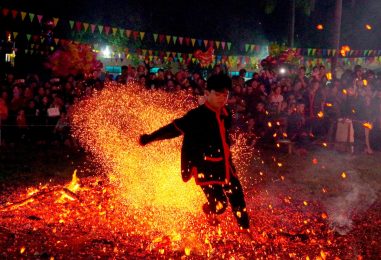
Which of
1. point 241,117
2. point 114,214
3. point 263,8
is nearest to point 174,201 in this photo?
point 114,214

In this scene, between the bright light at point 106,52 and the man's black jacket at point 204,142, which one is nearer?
the man's black jacket at point 204,142

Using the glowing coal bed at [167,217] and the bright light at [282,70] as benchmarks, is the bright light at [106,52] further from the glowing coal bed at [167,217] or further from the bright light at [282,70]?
the glowing coal bed at [167,217]

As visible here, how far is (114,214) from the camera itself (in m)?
5.82

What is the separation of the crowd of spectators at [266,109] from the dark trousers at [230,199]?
20.4 ft

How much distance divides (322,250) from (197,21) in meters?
24.8

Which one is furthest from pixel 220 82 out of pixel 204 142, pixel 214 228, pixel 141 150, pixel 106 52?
pixel 106 52

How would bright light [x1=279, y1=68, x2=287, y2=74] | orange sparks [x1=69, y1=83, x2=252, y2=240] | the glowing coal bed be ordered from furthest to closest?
bright light [x1=279, y1=68, x2=287, y2=74]
orange sparks [x1=69, y1=83, x2=252, y2=240]
the glowing coal bed

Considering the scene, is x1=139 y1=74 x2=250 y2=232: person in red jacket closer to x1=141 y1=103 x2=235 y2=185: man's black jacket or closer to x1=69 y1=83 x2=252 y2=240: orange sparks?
x1=141 y1=103 x2=235 y2=185: man's black jacket

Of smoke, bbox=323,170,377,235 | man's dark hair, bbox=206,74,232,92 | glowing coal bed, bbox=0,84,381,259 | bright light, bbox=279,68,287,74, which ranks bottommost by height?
smoke, bbox=323,170,377,235

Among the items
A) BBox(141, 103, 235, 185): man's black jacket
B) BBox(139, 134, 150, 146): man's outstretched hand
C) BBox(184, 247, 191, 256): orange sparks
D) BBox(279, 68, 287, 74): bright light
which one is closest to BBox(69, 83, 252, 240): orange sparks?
BBox(184, 247, 191, 256): orange sparks

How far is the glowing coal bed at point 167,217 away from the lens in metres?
4.72

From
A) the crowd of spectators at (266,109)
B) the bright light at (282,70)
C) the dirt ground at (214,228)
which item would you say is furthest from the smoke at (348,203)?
the bright light at (282,70)

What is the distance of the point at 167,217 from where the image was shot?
5738 mm

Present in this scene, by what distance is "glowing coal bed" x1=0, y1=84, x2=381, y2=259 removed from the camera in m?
4.72
